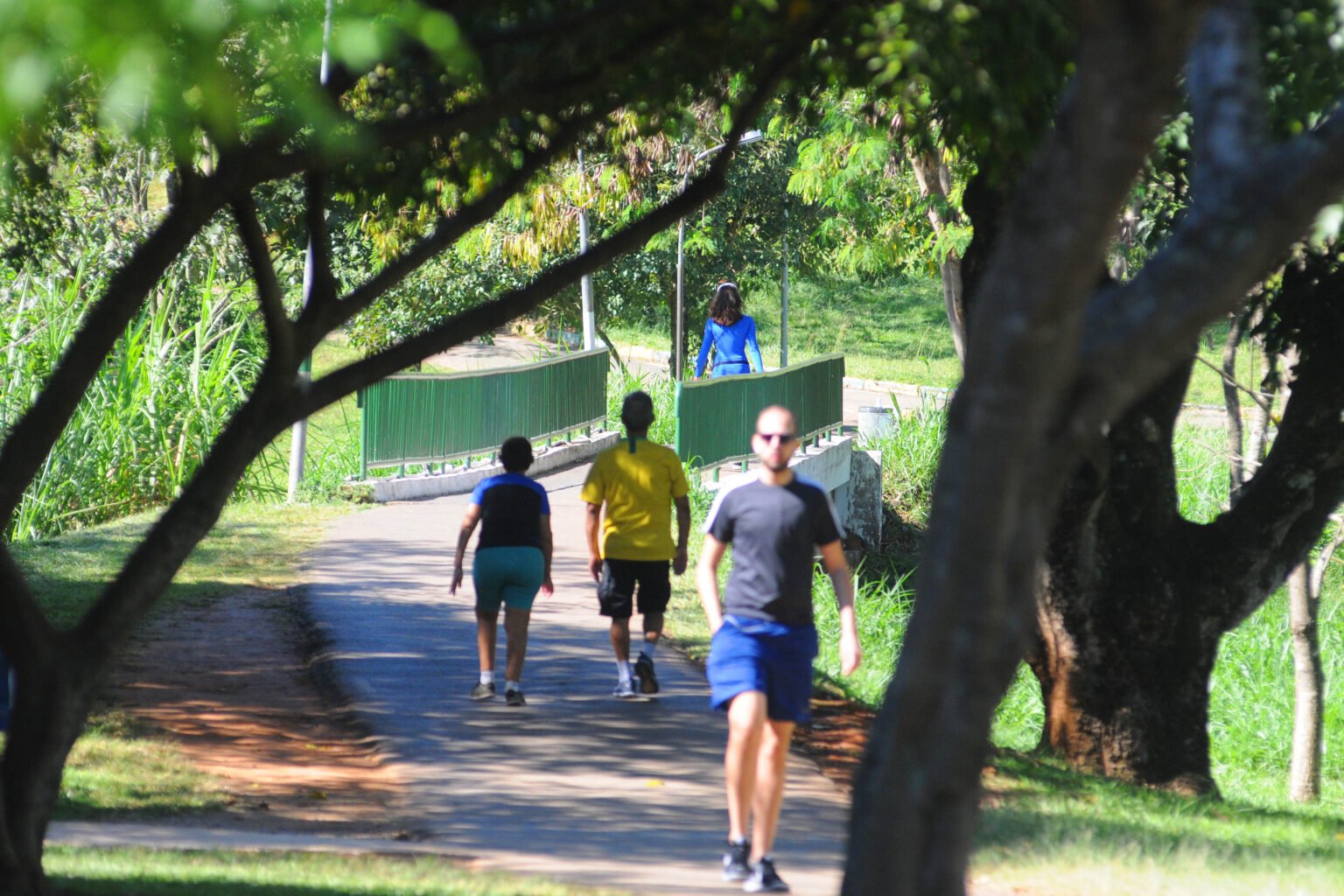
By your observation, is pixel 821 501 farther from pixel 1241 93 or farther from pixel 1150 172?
pixel 1150 172

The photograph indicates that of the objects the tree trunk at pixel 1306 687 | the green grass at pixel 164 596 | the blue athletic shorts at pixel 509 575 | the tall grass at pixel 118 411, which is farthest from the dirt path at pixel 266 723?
the tall grass at pixel 118 411

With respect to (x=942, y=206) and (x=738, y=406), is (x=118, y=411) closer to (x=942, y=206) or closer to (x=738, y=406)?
(x=738, y=406)

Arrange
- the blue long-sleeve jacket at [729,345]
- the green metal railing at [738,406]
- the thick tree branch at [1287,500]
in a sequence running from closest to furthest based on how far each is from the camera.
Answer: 1. the thick tree branch at [1287,500]
2. the green metal railing at [738,406]
3. the blue long-sleeve jacket at [729,345]

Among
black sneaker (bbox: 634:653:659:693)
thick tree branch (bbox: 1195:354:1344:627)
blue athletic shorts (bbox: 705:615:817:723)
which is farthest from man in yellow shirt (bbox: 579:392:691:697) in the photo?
thick tree branch (bbox: 1195:354:1344:627)

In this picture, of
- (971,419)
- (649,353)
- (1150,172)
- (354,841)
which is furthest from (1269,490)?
(649,353)

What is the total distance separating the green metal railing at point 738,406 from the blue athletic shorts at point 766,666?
34.6ft

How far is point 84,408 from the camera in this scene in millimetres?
16672

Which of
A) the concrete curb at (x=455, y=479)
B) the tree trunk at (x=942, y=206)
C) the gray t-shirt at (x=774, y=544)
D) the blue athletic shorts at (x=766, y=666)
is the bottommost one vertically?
the blue athletic shorts at (x=766, y=666)

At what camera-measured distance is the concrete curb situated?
18105 millimetres

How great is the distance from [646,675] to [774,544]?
333 centimetres

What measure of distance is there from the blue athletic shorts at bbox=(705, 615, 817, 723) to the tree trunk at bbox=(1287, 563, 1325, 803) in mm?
7365

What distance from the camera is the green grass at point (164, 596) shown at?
24.5 ft

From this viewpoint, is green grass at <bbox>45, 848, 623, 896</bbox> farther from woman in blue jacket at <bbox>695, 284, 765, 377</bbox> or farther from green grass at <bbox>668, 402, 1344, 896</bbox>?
woman in blue jacket at <bbox>695, 284, 765, 377</bbox>

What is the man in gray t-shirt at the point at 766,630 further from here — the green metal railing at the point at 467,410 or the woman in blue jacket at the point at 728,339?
the green metal railing at the point at 467,410
